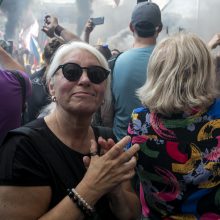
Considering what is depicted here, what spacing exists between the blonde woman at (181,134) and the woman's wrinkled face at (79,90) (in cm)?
33

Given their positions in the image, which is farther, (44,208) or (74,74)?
(74,74)

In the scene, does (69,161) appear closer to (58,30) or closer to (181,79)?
(181,79)

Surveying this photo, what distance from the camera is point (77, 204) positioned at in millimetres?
1552

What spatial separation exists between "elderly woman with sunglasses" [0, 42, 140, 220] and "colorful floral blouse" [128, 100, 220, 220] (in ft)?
0.56

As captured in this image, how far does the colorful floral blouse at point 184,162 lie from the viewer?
6.38ft

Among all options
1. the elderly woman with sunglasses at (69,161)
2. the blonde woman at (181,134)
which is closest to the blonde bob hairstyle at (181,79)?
the blonde woman at (181,134)

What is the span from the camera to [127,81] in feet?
9.80

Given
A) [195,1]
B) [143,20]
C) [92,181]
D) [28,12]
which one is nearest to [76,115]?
[92,181]

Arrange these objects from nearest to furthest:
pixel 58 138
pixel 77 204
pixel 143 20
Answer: pixel 77 204, pixel 58 138, pixel 143 20

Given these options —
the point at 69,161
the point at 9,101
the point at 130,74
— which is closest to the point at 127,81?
the point at 130,74

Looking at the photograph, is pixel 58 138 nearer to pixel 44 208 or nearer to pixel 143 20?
pixel 44 208

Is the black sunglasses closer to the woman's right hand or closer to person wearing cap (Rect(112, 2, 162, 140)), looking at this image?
the woman's right hand

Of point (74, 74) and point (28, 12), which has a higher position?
point (74, 74)

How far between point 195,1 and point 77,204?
16584 millimetres
